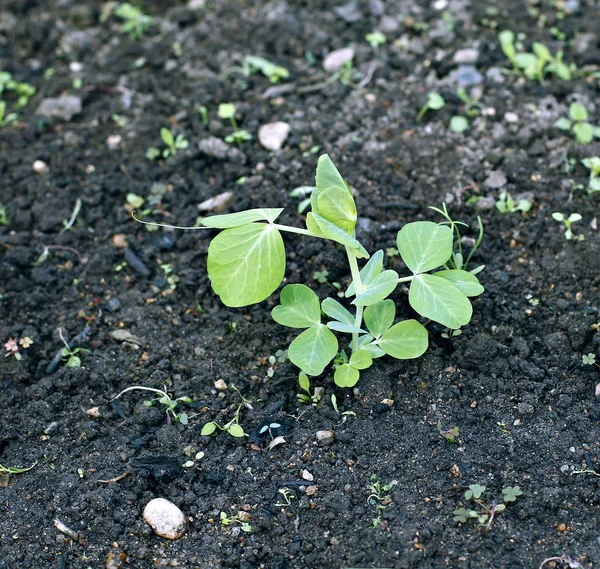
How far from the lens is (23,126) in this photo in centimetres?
351

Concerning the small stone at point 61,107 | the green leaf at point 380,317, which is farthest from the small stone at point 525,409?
the small stone at point 61,107

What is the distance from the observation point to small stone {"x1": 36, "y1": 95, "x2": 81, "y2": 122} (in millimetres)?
3508

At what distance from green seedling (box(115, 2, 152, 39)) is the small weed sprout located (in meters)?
1.99

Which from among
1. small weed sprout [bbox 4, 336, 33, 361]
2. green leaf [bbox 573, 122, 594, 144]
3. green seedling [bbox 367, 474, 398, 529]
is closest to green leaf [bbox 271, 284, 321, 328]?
green seedling [bbox 367, 474, 398, 529]

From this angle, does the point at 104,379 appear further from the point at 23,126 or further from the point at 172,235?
the point at 23,126

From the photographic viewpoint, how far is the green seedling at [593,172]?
285cm

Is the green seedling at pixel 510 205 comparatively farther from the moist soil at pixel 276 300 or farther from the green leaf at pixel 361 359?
the green leaf at pixel 361 359

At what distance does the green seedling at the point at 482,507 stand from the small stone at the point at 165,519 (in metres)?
0.80

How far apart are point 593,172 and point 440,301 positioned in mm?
1105

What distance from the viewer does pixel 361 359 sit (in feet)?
7.66

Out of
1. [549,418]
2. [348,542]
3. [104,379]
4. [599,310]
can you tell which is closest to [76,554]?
[104,379]

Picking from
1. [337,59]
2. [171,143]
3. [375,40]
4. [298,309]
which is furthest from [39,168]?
[375,40]

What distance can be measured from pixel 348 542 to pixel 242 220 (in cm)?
98

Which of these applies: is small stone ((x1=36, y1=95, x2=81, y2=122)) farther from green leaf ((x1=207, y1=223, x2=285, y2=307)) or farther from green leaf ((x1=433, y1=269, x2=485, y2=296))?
green leaf ((x1=433, y1=269, x2=485, y2=296))
